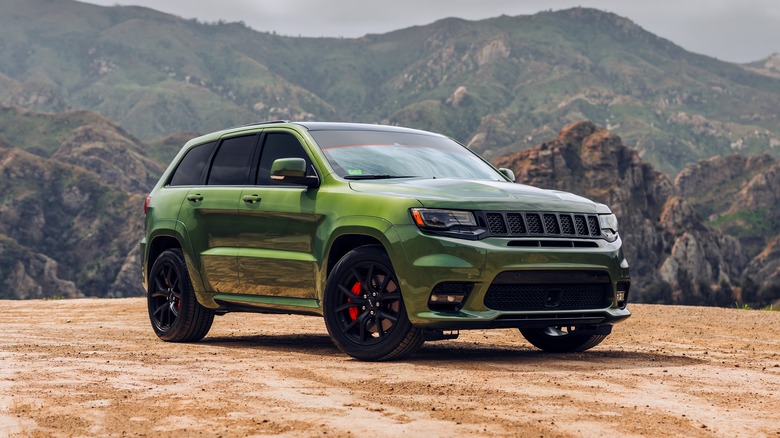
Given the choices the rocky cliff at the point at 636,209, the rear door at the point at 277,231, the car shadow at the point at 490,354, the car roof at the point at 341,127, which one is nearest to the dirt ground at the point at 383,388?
the car shadow at the point at 490,354

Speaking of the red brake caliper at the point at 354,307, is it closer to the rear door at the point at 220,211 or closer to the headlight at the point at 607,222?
the rear door at the point at 220,211

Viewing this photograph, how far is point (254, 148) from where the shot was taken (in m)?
9.74

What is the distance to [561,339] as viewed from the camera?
9.45m

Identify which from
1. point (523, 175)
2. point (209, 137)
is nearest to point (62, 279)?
point (523, 175)

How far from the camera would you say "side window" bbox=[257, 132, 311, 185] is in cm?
923

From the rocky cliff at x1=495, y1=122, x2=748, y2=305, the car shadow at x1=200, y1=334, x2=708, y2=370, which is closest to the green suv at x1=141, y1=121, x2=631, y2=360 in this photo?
the car shadow at x1=200, y1=334, x2=708, y2=370

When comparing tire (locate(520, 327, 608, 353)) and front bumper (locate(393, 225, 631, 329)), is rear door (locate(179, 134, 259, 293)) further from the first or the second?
tire (locate(520, 327, 608, 353))

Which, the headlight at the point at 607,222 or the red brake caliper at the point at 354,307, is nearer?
the red brake caliper at the point at 354,307

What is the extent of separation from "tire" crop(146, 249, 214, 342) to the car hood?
8.37 ft

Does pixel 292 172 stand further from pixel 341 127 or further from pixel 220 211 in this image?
pixel 220 211

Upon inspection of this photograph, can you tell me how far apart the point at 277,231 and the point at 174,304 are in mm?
2005

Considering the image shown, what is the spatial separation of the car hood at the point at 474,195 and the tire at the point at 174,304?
100 inches

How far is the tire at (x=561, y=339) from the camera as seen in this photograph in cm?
931

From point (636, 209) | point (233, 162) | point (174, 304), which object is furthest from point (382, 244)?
point (636, 209)
